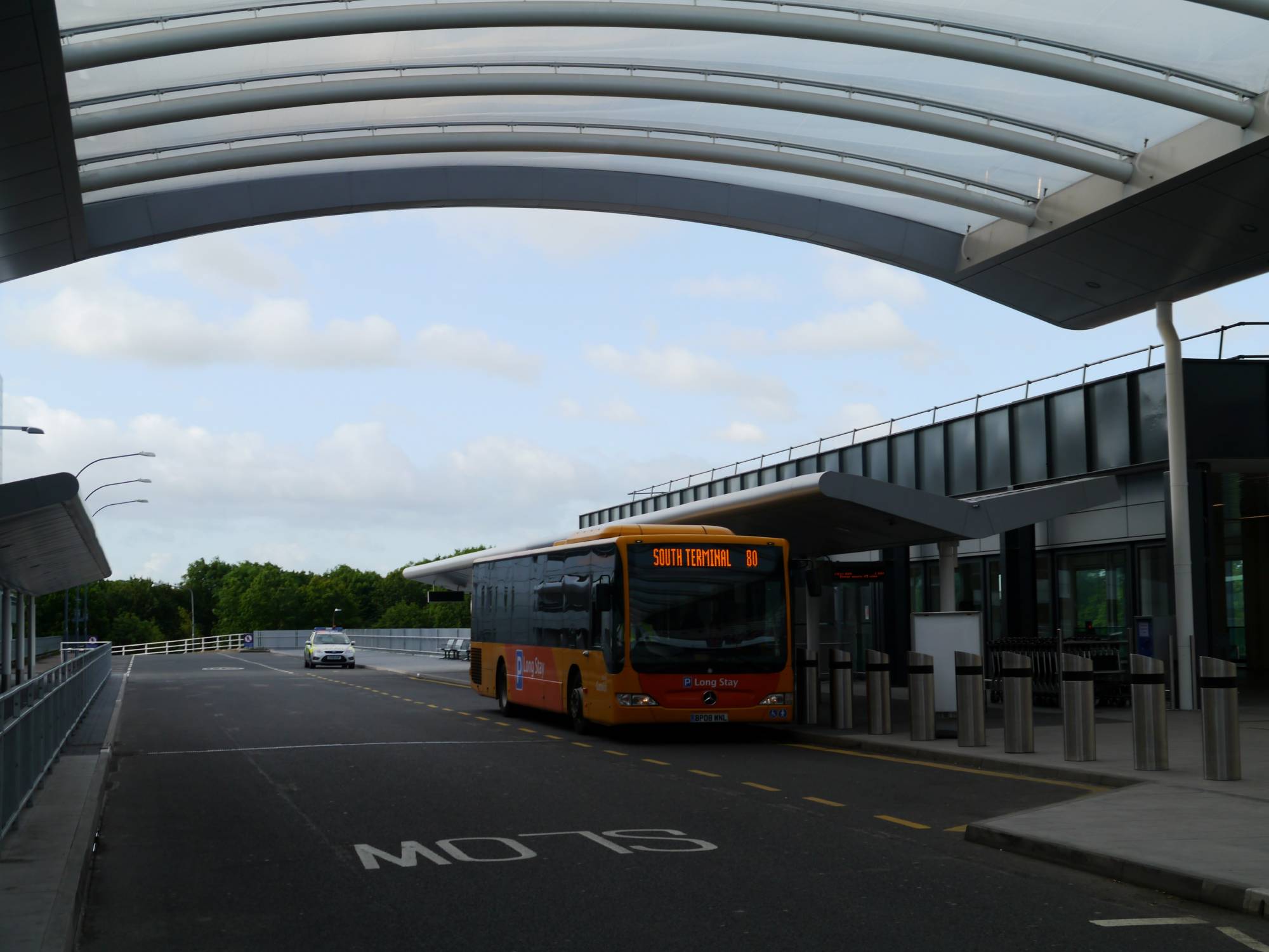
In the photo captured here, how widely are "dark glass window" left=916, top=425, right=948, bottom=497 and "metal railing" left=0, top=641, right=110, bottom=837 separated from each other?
20.3 meters

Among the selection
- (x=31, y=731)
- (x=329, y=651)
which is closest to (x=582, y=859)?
(x=31, y=731)

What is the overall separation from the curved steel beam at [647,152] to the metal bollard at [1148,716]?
11454 mm

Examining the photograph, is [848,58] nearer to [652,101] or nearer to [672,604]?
[652,101]

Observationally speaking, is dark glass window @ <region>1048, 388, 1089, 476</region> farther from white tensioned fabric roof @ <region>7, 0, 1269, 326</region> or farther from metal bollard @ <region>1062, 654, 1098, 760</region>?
metal bollard @ <region>1062, 654, 1098, 760</region>

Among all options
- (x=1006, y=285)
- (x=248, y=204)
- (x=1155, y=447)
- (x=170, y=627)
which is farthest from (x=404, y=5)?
(x=170, y=627)

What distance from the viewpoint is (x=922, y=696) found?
1798 cm

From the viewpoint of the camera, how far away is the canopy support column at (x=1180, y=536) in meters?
23.5

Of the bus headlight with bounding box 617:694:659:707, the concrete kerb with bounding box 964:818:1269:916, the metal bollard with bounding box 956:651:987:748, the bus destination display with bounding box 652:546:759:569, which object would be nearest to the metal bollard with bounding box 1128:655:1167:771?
the metal bollard with bounding box 956:651:987:748

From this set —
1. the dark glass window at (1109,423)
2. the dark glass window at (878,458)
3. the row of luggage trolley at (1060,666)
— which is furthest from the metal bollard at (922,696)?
the dark glass window at (878,458)

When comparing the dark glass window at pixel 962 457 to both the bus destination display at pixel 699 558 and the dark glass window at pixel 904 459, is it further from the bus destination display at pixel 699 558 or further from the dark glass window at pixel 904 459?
the bus destination display at pixel 699 558

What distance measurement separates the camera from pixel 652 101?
2256cm

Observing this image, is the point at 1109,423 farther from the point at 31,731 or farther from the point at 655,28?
the point at 31,731

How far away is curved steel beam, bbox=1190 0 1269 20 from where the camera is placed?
15.9m

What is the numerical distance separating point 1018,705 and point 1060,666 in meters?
10.0
